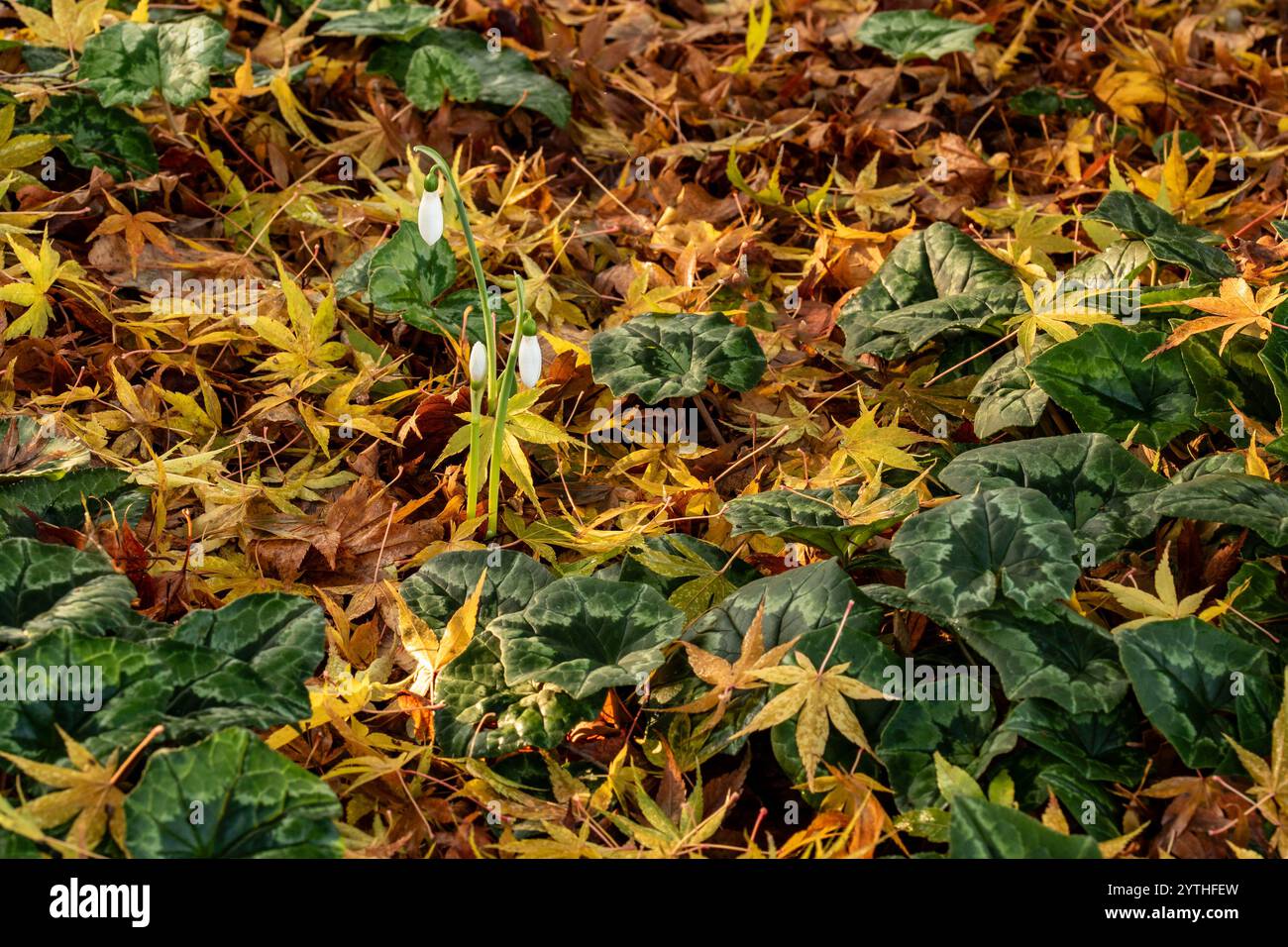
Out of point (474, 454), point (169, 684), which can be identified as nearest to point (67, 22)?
point (474, 454)

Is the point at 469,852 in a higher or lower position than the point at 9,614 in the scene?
lower

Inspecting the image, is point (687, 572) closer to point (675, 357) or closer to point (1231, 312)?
point (675, 357)

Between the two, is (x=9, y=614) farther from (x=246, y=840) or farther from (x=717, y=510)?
Answer: (x=717, y=510)

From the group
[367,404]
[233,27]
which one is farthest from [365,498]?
[233,27]

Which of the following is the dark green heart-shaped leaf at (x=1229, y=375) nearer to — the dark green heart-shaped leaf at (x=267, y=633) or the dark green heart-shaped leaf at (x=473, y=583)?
the dark green heart-shaped leaf at (x=473, y=583)

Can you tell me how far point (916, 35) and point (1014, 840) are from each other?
244 cm

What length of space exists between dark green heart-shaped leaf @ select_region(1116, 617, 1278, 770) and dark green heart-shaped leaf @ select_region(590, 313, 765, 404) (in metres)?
0.81

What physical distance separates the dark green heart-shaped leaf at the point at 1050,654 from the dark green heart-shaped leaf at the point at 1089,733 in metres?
0.02

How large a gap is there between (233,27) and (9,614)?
81.0 inches

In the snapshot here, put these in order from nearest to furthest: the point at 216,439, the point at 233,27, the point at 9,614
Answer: the point at 9,614 < the point at 216,439 < the point at 233,27

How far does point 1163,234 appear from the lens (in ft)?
7.68

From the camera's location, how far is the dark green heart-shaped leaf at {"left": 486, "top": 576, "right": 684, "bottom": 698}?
1.60m

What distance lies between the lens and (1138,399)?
2059 millimetres

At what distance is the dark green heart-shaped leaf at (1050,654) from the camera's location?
60.7 inches
